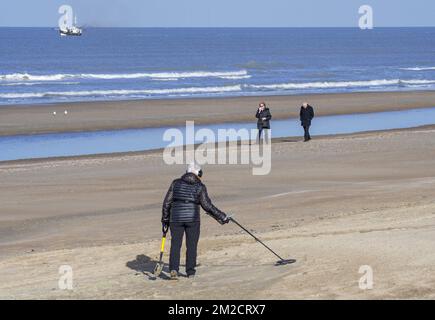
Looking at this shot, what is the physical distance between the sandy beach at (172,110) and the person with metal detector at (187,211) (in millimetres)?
22976

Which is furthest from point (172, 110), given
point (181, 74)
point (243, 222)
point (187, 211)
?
point (181, 74)

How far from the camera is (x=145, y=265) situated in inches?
499

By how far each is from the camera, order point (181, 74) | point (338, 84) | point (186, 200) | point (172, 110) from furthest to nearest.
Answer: point (181, 74)
point (338, 84)
point (172, 110)
point (186, 200)

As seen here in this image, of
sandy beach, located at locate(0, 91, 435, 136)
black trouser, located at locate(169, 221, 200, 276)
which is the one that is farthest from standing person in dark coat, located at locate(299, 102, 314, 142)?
black trouser, located at locate(169, 221, 200, 276)

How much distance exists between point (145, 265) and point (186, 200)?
5.04 feet

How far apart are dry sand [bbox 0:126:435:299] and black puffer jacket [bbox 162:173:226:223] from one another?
2.36 ft

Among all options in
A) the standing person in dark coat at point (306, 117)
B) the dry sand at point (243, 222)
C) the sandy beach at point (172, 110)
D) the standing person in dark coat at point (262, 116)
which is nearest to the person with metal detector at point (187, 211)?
the dry sand at point (243, 222)

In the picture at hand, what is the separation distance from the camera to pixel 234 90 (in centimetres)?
5838

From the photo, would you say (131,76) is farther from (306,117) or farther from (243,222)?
(243,222)

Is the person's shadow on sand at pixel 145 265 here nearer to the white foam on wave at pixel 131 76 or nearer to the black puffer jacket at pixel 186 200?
the black puffer jacket at pixel 186 200

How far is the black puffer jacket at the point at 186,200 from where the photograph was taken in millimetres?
11508

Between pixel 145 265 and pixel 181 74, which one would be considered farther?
pixel 181 74

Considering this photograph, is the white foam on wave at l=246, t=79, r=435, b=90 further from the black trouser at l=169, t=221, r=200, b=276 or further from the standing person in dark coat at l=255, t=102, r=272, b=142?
the black trouser at l=169, t=221, r=200, b=276
